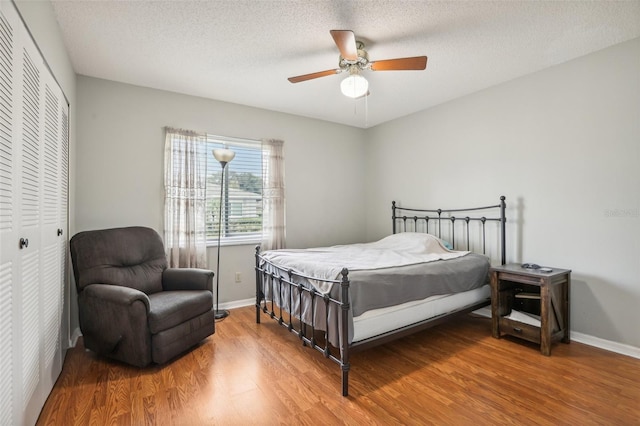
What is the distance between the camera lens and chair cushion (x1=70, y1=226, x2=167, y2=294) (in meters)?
2.65

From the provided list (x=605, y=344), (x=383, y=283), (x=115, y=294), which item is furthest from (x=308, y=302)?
(x=605, y=344)

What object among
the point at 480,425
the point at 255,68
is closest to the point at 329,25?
the point at 255,68

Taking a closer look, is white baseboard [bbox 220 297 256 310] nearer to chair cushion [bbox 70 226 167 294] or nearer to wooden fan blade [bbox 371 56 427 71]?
chair cushion [bbox 70 226 167 294]

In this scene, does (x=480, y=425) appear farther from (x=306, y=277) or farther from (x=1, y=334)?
(x=1, y=334)

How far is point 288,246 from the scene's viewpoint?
4340mm

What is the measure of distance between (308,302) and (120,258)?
1803 millimetres

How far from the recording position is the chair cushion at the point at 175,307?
239cm

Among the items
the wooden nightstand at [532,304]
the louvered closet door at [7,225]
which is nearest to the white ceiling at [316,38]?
the louvered closet door at [7,225]

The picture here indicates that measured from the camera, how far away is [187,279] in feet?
9.86

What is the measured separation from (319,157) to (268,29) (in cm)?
240

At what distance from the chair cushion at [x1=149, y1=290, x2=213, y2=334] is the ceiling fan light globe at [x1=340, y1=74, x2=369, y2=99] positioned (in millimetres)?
2184

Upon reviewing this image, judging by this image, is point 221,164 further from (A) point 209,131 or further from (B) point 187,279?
(B) point 187,279

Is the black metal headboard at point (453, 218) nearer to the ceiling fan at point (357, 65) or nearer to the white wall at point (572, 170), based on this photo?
the white wall at point (572, 170)

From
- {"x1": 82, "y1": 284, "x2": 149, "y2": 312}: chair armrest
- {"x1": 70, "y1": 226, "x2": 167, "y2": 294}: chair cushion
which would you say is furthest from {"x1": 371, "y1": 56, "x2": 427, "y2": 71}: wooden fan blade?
{"x1": 70, "y1": 226, "x2": 167, "y2": 294}: chair cushion
